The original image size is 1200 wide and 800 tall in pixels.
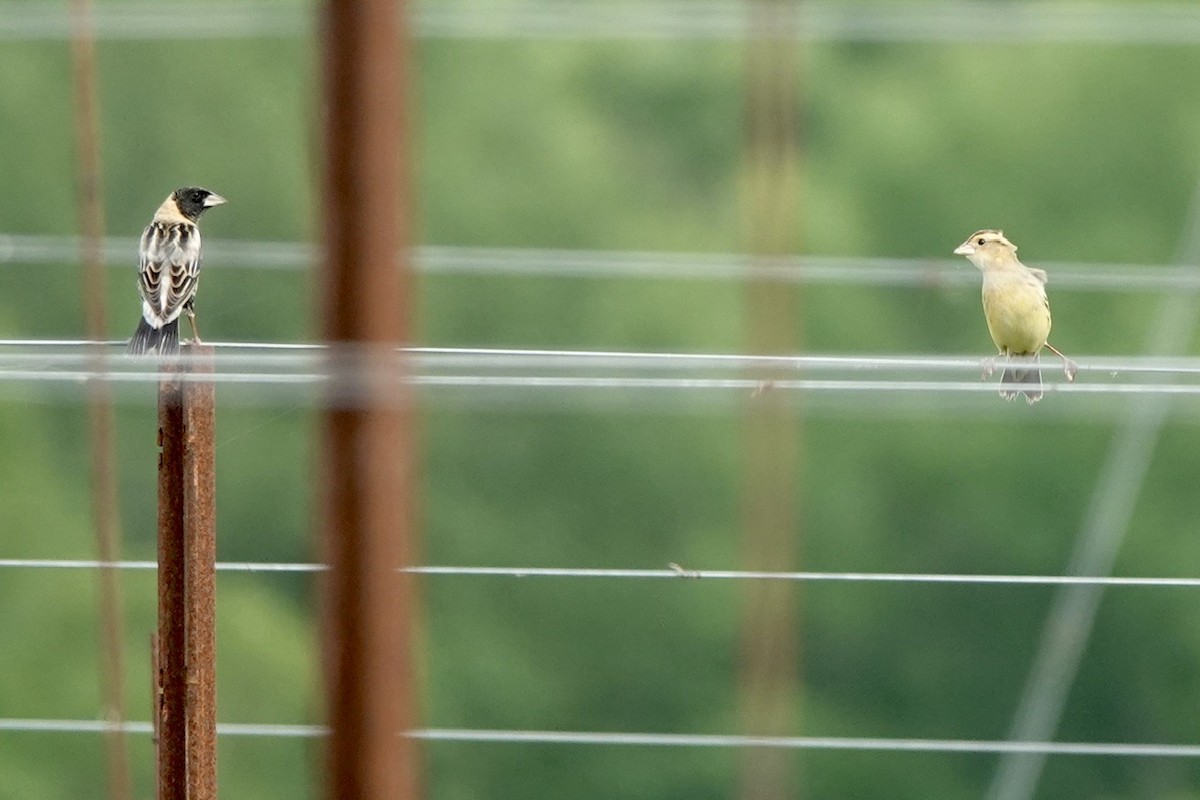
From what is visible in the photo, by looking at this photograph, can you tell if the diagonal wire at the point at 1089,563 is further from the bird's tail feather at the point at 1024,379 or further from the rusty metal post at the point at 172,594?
the rusty metal post at the point at 172,594

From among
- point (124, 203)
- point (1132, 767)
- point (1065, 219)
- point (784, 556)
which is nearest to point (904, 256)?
point (1065, 219)

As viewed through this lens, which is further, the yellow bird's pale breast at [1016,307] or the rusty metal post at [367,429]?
the yellow bird's pale breast at [1016,307]

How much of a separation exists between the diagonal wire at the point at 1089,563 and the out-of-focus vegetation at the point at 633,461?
33 centimetres

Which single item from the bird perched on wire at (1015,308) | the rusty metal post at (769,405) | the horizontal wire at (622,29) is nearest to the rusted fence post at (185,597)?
the rusty metal post at (769,405)

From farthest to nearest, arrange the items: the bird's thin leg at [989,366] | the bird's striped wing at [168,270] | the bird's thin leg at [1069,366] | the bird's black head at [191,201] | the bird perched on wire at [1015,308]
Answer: the bird's black head at [191,201] → the bird's striped wing at [168,270] → the bird perched on wire at [1015,308] → the bird's thin leg at [989,366] → the bird's thin leg at [1069,366]

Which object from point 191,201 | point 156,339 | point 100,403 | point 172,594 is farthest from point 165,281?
point 100,403

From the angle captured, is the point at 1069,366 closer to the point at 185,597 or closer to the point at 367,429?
the point at 185,597

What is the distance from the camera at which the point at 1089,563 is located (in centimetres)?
3431

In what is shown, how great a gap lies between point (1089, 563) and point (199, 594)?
28.3m

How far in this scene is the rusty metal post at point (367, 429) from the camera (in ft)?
11.2

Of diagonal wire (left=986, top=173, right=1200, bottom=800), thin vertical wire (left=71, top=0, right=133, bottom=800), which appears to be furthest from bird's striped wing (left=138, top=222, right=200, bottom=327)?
diagonal wire (left=986, top=173, right=1200, bottom=800)

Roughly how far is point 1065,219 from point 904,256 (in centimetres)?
324

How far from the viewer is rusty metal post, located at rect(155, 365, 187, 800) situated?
284 inches

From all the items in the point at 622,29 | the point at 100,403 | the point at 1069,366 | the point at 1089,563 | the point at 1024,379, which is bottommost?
the point at 1089,563
